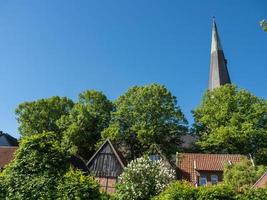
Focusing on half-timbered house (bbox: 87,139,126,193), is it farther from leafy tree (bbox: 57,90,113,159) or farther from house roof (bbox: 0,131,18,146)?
house roof (bbox: 0,131,18,146)

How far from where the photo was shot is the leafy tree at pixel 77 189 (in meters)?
14.4

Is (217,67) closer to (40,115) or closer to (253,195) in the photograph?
(40,115)

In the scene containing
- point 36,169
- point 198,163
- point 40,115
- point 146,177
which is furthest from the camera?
point 40,115

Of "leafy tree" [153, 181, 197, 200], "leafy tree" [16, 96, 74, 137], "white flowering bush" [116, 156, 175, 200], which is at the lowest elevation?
"leafy tree" [153, 181, 197, 200]

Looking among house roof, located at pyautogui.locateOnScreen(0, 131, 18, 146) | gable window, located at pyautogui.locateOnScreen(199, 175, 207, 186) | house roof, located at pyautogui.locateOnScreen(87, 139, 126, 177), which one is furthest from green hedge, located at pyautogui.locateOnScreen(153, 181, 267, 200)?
house roof, located at pyautogui.locateOnScreen(0, 131, 18, 146)

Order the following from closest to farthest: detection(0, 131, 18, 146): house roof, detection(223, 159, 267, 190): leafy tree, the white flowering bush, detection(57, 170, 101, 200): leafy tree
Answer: detection(57, 170, 101, 200): leafy tree < the white flowering bush < detection(223, 159, 267, 190): leafy tree < detection(0, 131, 18, 146): house roof

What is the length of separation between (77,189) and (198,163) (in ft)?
88.4

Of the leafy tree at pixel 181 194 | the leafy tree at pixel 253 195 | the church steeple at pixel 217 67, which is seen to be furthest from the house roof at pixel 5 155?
the church steeple at pixel 217 67

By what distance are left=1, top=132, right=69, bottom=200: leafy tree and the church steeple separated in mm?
47025

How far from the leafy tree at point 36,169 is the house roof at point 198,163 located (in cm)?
2359

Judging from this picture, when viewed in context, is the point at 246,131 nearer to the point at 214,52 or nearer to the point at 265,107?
the point at 265,107

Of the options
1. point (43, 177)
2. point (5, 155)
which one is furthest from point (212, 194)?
point (5, 155)

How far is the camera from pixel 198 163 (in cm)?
3925

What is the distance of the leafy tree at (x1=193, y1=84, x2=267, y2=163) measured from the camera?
137ft
